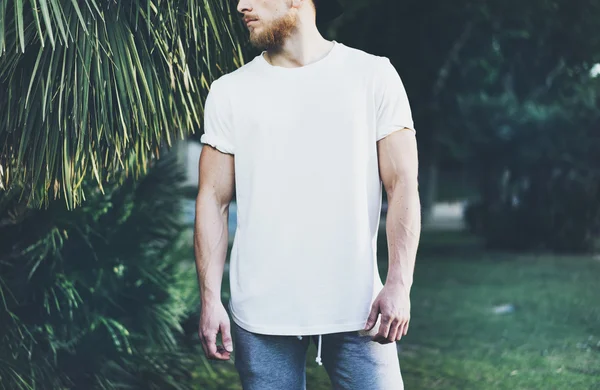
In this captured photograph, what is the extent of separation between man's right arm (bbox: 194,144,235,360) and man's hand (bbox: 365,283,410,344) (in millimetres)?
389

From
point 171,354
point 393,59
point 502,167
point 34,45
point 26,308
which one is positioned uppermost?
point 34,45

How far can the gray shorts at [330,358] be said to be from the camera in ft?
7.89

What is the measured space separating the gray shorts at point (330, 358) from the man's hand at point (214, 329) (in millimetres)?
40

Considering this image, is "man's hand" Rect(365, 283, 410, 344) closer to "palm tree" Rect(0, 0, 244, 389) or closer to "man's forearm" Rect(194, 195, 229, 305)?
"man's forearm" Rect(194, 195, 229, 305)

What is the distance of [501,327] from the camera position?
27.0 feet

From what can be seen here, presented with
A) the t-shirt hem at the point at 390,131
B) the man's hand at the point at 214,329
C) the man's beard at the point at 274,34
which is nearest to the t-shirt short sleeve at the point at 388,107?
the t-shirt hem at the point at 390,131

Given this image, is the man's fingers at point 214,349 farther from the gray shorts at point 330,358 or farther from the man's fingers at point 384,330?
the man's fingers at point 384,330

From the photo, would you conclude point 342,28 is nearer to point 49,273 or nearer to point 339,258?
point 49,273

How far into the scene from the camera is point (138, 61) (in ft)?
10.3

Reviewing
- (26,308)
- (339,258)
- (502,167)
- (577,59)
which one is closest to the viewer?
(339,258)

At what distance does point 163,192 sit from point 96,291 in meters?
0.78

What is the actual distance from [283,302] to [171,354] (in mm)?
2778

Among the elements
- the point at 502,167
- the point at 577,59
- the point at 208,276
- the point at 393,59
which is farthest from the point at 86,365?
the point at 502,167

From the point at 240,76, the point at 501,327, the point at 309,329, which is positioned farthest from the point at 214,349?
the point at 501,327
